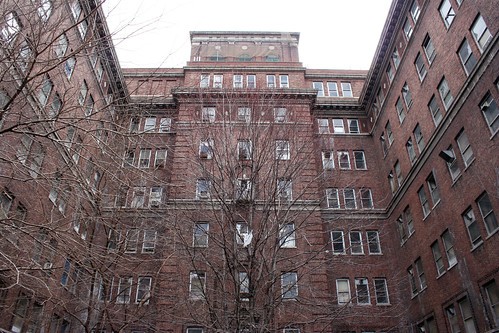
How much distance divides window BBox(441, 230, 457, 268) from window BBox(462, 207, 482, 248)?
1498mm

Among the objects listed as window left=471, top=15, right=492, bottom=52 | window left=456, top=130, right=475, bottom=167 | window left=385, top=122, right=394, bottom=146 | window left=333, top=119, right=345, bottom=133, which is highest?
window left=333, top=119, right=345, bottom=133

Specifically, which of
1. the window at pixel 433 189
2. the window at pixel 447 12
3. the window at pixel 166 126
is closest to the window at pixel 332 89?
the window at pixel 447 12

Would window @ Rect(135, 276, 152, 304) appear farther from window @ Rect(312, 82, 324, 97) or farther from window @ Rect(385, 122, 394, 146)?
window @ Rect(312, 82, 324, 97)

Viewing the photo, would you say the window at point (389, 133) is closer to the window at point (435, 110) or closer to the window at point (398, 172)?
the window at point (398, 172)

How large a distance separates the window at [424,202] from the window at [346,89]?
13.7m

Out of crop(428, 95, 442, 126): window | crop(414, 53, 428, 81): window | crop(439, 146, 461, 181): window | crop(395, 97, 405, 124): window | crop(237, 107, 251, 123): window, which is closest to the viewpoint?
crop(237, 107, 251, 123): window

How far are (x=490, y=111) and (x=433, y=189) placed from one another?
5.99 meters

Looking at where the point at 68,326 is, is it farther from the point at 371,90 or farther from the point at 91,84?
the point at 371,90

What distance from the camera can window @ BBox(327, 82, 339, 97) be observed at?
34.4 meters

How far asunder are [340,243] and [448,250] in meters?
8.43

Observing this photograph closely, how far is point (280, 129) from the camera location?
14719mm

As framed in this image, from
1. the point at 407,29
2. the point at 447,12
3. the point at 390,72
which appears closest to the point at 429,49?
the point at 447,12

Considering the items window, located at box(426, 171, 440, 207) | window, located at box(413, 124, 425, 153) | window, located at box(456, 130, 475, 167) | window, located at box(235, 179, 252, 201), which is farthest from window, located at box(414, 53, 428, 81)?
window, located at box(235, 179, 252, 201)

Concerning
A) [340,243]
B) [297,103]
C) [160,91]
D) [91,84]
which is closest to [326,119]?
[297,103]
